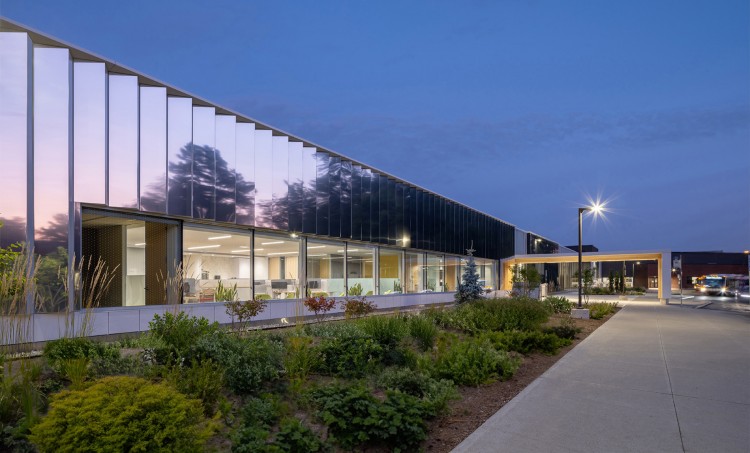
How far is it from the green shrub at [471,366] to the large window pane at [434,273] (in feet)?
68.1

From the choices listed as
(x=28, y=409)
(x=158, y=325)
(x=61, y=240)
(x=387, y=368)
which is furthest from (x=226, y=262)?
(x=28, y=409)

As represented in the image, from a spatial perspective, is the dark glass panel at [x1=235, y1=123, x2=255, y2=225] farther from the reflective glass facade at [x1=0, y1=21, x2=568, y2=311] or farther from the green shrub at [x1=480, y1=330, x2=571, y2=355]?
the green shrub at [x1=480, y1=330, x2=571, y2=355]

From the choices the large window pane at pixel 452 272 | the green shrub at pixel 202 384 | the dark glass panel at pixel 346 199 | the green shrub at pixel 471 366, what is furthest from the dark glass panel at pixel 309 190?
the large window pane at pixel 452 272

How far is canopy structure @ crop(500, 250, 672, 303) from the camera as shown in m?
37.5

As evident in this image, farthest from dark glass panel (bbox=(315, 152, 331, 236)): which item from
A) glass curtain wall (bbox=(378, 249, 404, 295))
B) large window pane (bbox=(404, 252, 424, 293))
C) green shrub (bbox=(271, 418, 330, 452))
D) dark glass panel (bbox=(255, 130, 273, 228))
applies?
green shrub (bbox=(271, 418, 330, 452))

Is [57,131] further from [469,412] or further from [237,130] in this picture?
[469,412]

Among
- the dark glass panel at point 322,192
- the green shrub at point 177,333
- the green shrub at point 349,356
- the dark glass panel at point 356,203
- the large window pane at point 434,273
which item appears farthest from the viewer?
the large window pane at point 434,273

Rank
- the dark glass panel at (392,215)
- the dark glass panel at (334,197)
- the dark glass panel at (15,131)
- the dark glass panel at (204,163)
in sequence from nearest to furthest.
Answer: the dark glass panel at (15,131) < the dark glass panel at (204,163) < the dark glass panel at (334,197) < the dark glass panel at (392,215)

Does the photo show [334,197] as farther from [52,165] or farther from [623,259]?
[623,259]

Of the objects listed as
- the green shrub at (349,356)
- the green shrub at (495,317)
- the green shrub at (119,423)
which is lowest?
the green shrub at (495,317)

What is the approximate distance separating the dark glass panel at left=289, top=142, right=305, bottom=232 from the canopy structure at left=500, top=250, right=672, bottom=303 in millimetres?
28227

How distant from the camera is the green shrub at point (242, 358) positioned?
6281 millimetres

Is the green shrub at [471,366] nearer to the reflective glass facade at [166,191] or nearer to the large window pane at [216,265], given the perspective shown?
the reflective glass facade at [166,191]

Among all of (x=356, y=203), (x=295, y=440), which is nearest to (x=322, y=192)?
(x=356, y=203)
